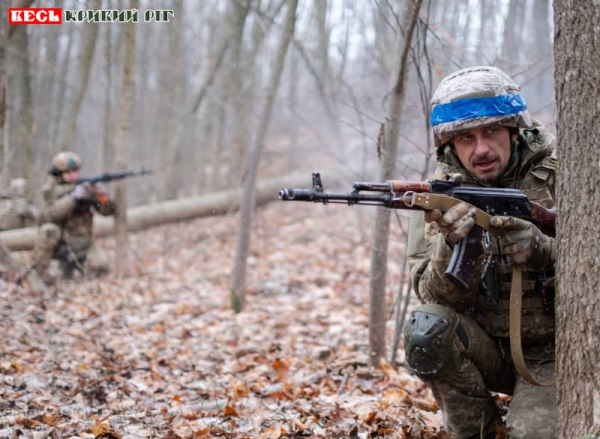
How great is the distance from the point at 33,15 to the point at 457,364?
6.30 m

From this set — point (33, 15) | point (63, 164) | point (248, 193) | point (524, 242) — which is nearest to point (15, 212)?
point (63, 164)

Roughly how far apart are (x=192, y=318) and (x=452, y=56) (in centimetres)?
388

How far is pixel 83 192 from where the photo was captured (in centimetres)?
889

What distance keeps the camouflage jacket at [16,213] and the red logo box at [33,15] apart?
11.9 feet

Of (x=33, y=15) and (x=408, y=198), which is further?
(x=33, y=15)

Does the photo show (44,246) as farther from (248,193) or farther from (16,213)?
(248,193)

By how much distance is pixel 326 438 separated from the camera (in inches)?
111

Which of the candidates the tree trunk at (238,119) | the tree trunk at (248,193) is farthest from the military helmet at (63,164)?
the tree trunk at (248,193)

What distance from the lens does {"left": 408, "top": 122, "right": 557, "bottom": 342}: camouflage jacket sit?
9.12 ft

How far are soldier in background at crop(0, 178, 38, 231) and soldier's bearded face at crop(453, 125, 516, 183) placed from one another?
8881mm

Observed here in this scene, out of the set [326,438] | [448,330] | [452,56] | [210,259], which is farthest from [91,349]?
[210,259]

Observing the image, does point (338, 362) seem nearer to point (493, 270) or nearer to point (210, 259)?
point (493, 270)

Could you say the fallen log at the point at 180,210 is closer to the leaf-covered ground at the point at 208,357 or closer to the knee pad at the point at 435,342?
the leaf-covered ground at the point at 208,357

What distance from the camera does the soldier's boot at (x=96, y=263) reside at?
9062mm
